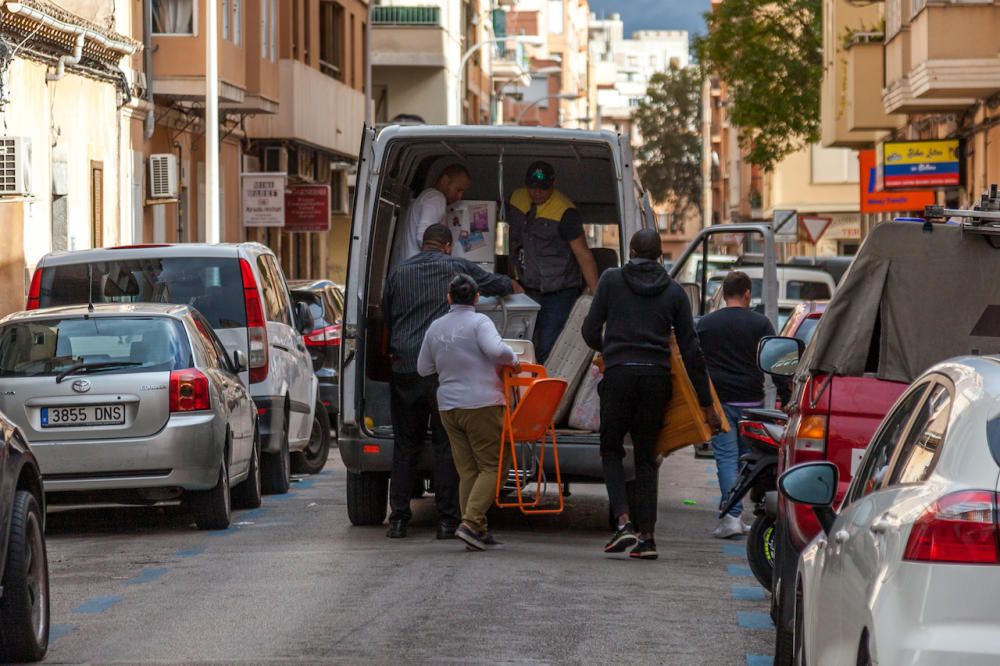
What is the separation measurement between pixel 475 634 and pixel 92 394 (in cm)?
485

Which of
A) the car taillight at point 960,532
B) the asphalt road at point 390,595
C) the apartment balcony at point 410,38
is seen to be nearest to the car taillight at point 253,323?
the asphalt road at point 390,595

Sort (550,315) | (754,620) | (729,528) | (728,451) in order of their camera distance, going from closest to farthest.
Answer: (754,620) < (729,528) < (728,451) < (550,315)

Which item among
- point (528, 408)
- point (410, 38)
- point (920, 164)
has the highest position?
point (410, 38)

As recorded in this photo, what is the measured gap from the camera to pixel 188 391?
1339 centimetres

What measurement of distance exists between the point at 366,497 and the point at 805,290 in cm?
1767

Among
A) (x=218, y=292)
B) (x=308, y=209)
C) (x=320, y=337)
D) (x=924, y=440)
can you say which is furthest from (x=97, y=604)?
(x=308, y=209)

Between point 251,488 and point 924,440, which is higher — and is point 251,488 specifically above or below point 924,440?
below

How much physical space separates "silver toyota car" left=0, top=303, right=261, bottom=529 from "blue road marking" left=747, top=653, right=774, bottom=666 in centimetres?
539

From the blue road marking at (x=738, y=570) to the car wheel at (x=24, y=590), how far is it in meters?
4.50

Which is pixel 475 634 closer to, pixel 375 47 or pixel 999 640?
pixel 999 640

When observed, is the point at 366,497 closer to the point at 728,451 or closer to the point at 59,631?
the point at 728,451

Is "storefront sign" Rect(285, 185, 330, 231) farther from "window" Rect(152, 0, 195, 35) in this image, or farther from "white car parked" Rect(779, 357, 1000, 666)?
"white car parked" Rect(779, 357, 1000, 666)

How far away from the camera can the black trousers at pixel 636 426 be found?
1198 centimetres

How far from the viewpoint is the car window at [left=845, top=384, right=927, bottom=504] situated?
5.98m
